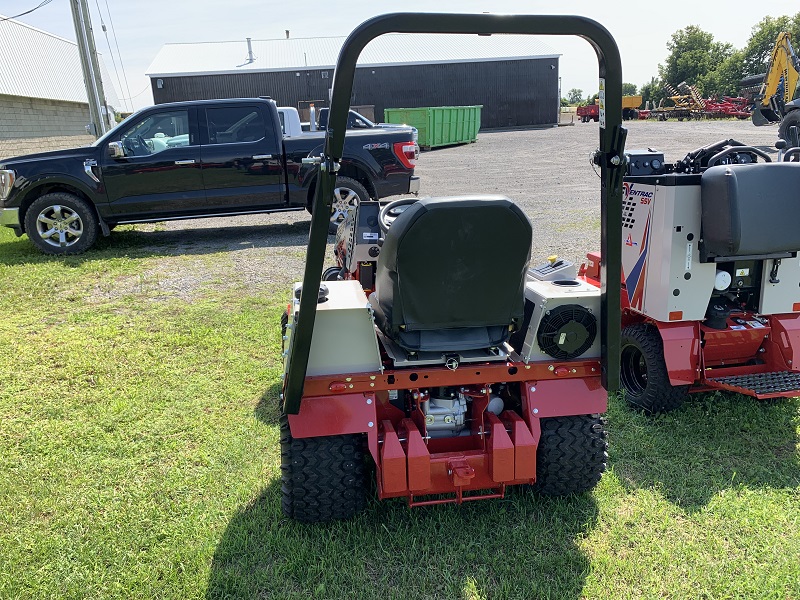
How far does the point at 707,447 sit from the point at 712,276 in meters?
1.01

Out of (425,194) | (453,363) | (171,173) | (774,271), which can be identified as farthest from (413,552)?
(425,194)

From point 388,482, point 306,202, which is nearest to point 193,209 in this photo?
point 306,202

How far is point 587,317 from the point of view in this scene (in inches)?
113

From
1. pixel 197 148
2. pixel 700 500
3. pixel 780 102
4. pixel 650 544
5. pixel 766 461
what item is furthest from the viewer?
pixel 780 102

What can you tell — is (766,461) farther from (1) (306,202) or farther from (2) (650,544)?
(1) (306,202)

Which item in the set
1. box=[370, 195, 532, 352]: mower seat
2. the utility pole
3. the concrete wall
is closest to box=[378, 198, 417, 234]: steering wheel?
box=[370, 195, 532, 352]: mower seat

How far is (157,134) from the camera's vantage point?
29.9ft

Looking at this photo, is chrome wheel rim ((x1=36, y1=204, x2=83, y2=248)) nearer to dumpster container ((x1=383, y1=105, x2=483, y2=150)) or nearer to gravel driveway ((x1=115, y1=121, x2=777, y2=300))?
gravel driveway ((x1=115, y1=121, x2=777, y2=300))

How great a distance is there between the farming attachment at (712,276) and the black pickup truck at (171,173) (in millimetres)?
5214

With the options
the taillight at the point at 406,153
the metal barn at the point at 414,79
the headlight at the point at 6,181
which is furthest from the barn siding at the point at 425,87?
the headlight at the point at 6,181

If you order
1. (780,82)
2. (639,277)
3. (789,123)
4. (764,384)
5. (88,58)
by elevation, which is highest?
(88,58)

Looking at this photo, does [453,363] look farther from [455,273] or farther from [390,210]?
[390,210]

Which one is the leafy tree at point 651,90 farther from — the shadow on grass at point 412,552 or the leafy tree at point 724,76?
the shadow on grass at point 412,552

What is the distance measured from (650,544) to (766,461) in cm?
112
